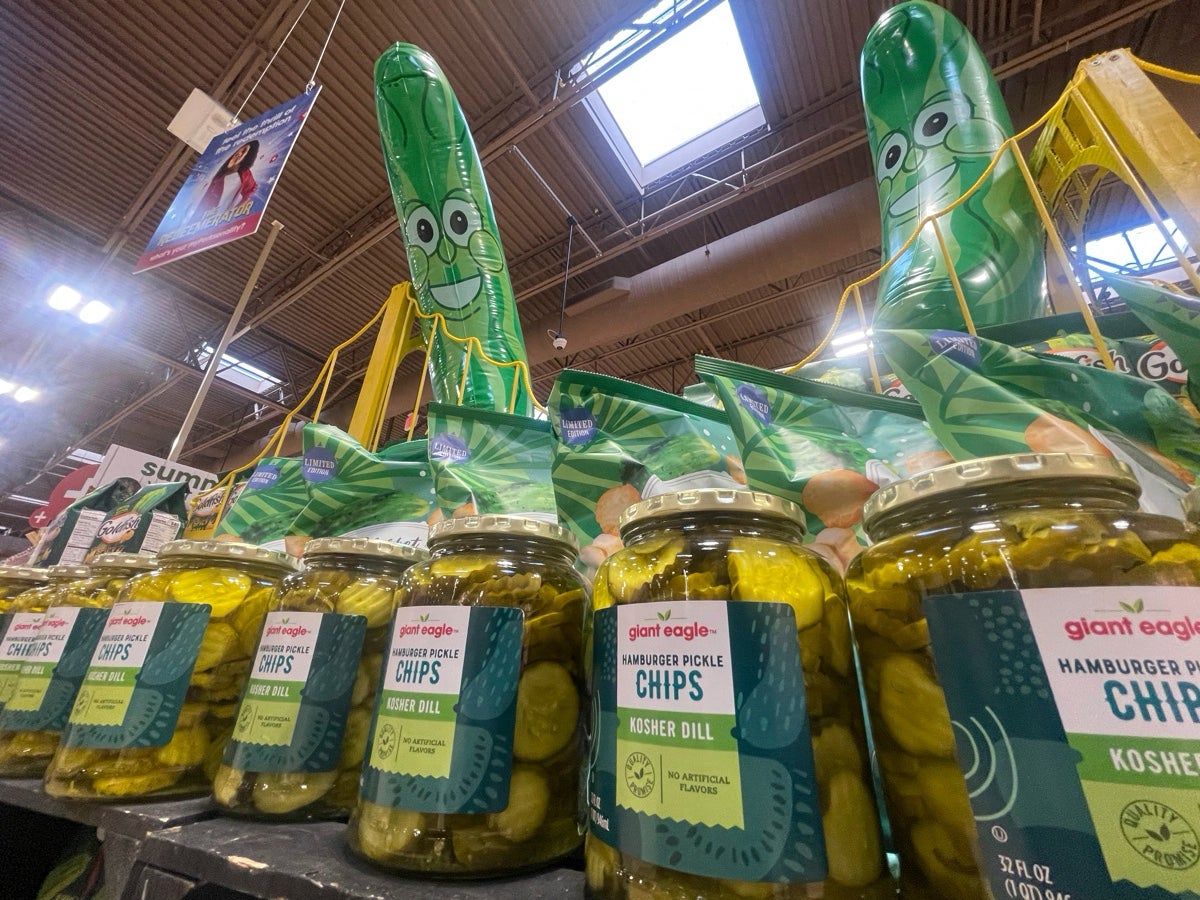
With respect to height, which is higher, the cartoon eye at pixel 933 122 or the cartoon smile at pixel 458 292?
the cartoon eye at pixel 933 122

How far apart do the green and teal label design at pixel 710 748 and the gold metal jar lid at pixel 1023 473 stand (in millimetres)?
137

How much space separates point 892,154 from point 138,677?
1.50 meters

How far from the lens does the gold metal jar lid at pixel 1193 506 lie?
384 mm

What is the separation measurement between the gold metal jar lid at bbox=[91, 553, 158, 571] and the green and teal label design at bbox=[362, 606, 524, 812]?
564 millimetres

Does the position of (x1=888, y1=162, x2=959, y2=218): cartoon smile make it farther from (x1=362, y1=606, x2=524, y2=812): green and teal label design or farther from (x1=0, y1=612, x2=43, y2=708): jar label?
(x1=0, y1=612, x2=43, y2=708): jar label

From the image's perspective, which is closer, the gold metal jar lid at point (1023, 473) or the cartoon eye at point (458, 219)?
the gold metal jar lid at point (1023, 473)

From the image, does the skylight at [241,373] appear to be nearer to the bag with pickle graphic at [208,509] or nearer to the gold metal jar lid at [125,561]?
the bag with pickle graphic at [208,509]

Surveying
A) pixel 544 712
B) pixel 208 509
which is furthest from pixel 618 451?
pixel 208 509

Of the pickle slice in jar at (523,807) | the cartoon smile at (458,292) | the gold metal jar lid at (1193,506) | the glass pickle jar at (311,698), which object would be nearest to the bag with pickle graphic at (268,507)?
the glass pickle jar at (311,698)

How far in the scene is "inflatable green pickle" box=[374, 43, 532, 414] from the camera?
1.45m

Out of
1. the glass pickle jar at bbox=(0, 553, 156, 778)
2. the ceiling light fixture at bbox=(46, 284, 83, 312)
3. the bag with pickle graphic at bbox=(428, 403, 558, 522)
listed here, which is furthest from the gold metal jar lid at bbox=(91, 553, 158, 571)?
the ceiling light fixture at bbox=(46, 284, 83, 312)

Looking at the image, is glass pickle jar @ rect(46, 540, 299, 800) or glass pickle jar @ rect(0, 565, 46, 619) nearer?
glass pickle jar @ rect(46, 540, 299, 800)

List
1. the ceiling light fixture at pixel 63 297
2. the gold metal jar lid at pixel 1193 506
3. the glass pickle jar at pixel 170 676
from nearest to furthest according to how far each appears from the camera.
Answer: the gold metal jar lid at pixel 1193 506, the glass pickle jar at pixel 170 676, the ceiling light fixture at pixel 63 297

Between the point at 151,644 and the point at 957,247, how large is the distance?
1286mm
